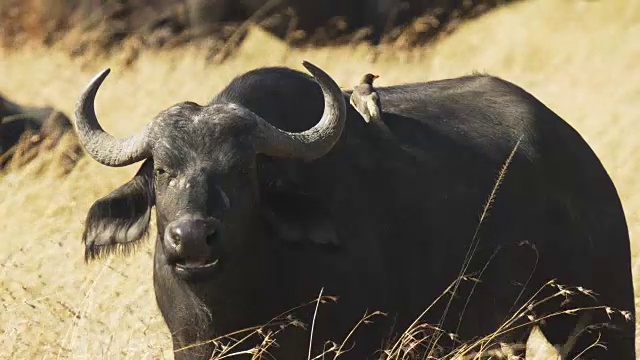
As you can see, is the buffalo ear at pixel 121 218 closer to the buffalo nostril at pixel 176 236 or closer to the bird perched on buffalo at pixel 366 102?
the buffalo nostril at pixel 176 236

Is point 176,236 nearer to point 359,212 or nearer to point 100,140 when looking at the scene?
point 100,140

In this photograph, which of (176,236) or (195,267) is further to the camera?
(195,267)

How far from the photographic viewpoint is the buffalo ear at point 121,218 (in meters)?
6.05

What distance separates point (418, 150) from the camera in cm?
675

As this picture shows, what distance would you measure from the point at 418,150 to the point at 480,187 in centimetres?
41

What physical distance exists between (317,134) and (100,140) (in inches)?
39.8

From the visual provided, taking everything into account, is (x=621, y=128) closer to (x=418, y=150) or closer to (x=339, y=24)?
(x=339, y=24)

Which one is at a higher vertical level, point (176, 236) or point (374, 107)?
point (374, 107)

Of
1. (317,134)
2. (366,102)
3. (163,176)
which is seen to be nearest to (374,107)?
(366,102)

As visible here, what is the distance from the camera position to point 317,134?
5918mm

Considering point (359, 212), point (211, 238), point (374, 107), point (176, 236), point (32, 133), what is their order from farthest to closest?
→ point (32, 133), point (374, 107), point (359, 212), point (211, 238), point (176, 236)

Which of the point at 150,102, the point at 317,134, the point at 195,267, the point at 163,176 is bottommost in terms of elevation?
the point at 150,102

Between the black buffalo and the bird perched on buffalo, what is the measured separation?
0.36ft

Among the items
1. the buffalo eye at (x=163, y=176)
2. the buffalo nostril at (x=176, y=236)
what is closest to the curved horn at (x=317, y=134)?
the buffalo eye at (x=163, y=176)
